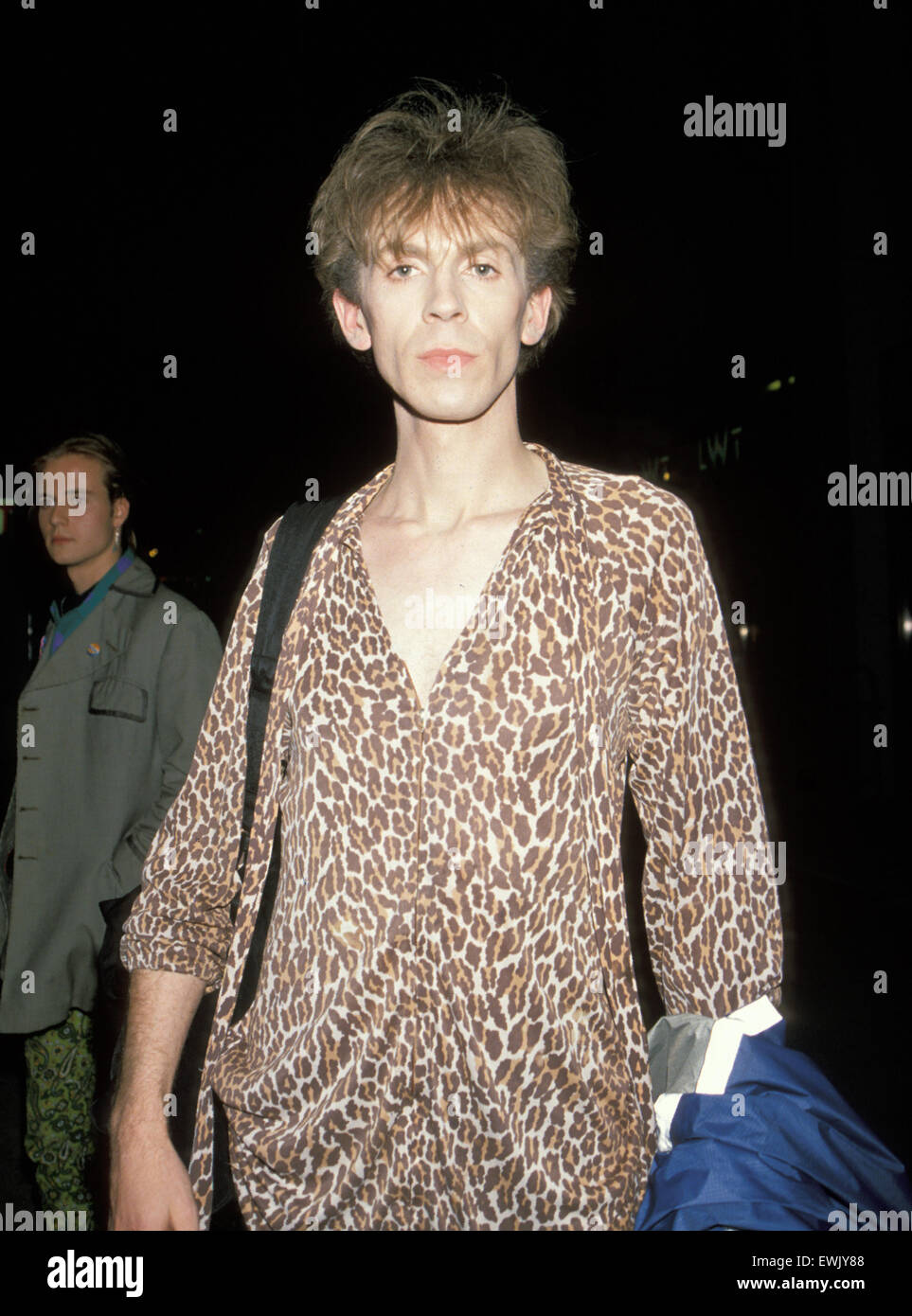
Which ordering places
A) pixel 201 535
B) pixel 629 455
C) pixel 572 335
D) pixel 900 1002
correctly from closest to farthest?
pixel 900 1002
pixel 572 335
pixel 629 455
pixel 201 535

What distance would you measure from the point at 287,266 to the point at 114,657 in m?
4.54

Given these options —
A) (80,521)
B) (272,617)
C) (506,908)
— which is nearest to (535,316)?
(272,617)

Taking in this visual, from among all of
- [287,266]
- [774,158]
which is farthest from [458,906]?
[774,158]

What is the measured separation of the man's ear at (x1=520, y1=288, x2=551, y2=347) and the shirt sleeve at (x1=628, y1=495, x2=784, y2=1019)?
40 centimetres

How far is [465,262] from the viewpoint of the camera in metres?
1.56

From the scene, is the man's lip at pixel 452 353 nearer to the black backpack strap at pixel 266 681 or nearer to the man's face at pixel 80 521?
the black backpack strap at pixel 266 681

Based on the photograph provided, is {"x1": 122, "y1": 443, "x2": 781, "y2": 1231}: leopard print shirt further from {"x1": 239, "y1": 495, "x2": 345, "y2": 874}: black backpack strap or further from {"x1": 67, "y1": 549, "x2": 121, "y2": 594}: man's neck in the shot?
{"x1": 67, "y1": 549, "x2": 121, "y2": 594}: man's neck

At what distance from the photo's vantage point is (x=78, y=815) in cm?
322

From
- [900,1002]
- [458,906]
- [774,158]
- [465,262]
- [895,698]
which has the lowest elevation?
[900,1002]

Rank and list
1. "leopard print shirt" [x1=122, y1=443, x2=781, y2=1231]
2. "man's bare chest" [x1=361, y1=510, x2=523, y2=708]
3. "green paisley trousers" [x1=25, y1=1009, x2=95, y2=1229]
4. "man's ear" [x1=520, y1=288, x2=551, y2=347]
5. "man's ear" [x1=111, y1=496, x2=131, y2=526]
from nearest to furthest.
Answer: "leopard print shirt" [x1=122, y1=443, x2=781, y2=1231] < "man's bare chest" [x1=361, y1=510, x2=523, y2=708] < "man's ear" [x1=520, y1=288, x2=551, y2=347] < "green paisley trousers" [x1=25, y1=1009, x2=95, y2=1229] < "man's ear" [x1=111, y1=496, x2=131, y2=526]

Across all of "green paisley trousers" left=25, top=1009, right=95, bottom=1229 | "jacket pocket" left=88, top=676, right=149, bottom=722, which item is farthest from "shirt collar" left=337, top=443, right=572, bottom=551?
"green paisley trousers" left=25, top=1009, right=95, bottom=1229

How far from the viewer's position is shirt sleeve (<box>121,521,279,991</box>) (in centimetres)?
159

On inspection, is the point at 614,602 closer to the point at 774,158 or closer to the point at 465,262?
the point at 465,262

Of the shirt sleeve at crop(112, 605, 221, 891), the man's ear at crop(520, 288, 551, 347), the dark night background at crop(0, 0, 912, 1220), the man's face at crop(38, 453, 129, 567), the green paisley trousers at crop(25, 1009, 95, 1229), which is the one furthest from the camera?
the dark night background at crop(0, 0, 912, 1220)
